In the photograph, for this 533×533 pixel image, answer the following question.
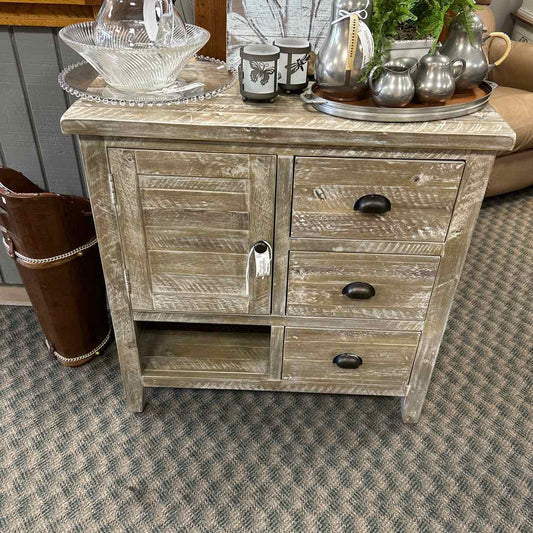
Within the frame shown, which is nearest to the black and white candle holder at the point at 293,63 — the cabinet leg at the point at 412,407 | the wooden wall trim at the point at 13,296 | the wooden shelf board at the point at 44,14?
the wooden shelf board at the point at 44,14

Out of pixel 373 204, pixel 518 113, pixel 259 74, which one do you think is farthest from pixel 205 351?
pixel 518 113

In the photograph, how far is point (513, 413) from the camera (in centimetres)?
155

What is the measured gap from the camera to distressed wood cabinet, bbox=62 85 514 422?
1.06 metres

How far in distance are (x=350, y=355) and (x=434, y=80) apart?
0.69 m

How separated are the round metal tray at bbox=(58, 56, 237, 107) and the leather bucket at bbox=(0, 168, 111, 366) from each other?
1.02ft

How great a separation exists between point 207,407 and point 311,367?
34 centimetres

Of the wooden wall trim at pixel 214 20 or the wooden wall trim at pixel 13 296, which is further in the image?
the wooden wall trim at pixel 13 296

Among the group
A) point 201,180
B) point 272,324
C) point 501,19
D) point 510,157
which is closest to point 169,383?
point 272,324

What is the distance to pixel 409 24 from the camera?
A: 1175 mm

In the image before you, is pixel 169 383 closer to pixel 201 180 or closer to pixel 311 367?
pixel 311 367

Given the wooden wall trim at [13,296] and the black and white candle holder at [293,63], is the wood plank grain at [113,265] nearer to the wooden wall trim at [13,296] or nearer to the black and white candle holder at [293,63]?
the black and white candle holder at [293,63]

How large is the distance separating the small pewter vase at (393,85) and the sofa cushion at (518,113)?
1.45m

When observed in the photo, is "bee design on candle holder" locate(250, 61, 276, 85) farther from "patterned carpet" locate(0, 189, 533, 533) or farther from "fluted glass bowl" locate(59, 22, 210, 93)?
"patterned carpet" locate(0, 189, 533, 533)

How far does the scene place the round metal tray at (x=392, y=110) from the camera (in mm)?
1066
